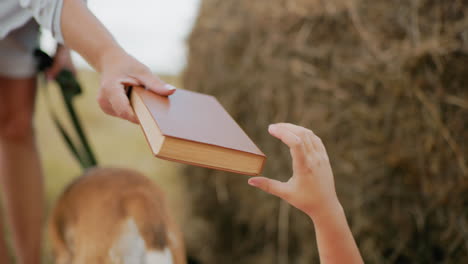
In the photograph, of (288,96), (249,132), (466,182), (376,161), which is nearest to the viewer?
(466,182)

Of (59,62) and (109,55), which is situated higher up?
(109,55)

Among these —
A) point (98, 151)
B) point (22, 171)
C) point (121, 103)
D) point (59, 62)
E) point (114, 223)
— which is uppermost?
point (121, 103)

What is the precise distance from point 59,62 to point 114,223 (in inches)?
18.1

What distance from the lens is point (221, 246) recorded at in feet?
4.85

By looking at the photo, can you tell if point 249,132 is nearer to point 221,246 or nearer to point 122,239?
point 221,246

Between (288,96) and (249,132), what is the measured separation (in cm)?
20

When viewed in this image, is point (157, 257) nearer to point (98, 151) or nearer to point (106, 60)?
point (106, 60)

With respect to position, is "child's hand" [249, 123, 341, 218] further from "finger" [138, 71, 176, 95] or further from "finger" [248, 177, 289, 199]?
"finger" [138, 71, 176, 95]

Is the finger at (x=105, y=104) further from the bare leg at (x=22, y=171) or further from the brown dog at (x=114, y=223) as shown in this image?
the bare leg at (x=22, y=171)

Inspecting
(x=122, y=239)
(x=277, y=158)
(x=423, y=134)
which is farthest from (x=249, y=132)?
(x=122, y=239)

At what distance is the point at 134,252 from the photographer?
Result: 725mm

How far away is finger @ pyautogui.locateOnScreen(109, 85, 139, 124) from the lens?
56cm

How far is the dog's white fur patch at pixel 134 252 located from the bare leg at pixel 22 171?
0.45 m

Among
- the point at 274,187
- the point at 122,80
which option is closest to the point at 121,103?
the point at 122,80
